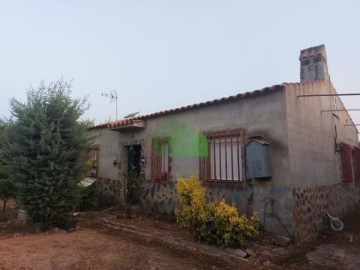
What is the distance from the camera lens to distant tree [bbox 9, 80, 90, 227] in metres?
7.21

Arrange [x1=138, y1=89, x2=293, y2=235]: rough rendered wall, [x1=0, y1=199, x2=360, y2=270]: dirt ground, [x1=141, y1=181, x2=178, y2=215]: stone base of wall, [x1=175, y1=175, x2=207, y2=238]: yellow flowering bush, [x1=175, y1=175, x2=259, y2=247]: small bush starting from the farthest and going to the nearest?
[x1=141, y1=181, x2=178, y2=215]: stone base of wall < [x1=138, y1=89, x2=293, y2=235]: rough rendered wall < [x1=175, y1=175, x2=207, y2=238]: yellow flowering bush < [x1=175, y1=175, x2=259, y2=247]: small bush < [x1=0, y1=199, x2=360, y2=270]: dirt ground

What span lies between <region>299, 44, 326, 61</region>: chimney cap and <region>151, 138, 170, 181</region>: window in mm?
5883

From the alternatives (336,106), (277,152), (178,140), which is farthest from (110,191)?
(336,106)

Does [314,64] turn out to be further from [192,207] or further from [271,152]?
[192,207]

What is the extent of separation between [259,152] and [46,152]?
18.2ft

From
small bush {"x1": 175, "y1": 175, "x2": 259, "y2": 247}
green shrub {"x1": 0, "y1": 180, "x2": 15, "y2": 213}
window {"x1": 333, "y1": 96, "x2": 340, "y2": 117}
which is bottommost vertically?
small bush {"x1": 175, "y1": 175, "x2": 259, "y2": 247}

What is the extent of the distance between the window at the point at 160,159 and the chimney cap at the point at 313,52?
5.88 metres

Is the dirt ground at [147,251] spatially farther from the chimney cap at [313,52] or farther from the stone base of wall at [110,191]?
the chimney cap at [313,52]

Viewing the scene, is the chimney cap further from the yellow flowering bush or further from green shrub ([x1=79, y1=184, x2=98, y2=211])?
green shrub ([x1=79, y1=184, x2=98, y2=211])

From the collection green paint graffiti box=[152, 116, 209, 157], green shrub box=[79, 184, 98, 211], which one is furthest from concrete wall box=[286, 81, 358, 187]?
green shrub box=[79, 184, 98, 211]

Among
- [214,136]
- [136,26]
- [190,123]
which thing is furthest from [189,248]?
[136,26]

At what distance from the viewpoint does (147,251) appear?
5.67 m

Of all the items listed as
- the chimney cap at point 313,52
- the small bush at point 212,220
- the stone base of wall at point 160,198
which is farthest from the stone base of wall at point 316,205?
the chimney cap at point 313,52

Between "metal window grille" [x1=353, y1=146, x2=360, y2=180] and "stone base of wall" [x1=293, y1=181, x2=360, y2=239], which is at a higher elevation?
"metal window grille" [x1=353, y1=146, x2=360, y2=180]
